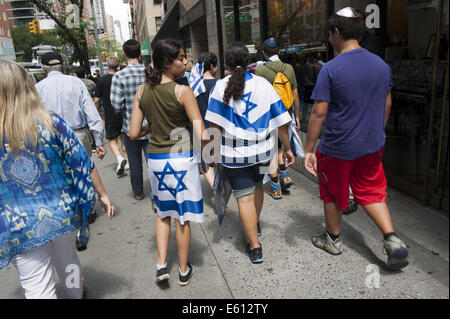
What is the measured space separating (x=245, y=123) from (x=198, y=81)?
1.90 metres

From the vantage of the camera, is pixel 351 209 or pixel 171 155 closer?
pixel 171 155

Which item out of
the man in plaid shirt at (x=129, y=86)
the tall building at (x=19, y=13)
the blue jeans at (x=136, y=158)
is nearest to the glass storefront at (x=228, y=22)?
the man in plaid shirt at (x=129, y=86)

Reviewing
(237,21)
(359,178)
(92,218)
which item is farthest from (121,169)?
(237,21)

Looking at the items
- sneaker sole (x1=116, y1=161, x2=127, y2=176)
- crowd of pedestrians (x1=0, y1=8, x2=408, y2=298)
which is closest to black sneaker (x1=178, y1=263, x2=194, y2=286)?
crowd of pedestrians (x1=0, y1=8, x2=408, y2=298)

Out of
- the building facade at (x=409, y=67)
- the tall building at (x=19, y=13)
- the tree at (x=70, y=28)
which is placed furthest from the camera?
the tall building at (x=19, y=13)

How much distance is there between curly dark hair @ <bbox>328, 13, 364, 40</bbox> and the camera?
8.98ft

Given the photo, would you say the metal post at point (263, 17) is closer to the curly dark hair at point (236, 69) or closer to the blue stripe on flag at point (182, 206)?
the curly dark hair at point (236, 69)

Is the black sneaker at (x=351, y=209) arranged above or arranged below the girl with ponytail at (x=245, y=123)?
below

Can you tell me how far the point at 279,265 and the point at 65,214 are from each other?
5.99 feet

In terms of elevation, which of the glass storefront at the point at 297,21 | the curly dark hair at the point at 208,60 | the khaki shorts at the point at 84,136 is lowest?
the khaki shorts at the point at 84,136

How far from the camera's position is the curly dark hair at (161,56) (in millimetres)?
2690

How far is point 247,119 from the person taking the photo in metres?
3.00

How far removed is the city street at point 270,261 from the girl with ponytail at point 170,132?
42 centimetres

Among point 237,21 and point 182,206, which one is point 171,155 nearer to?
point 182,206
